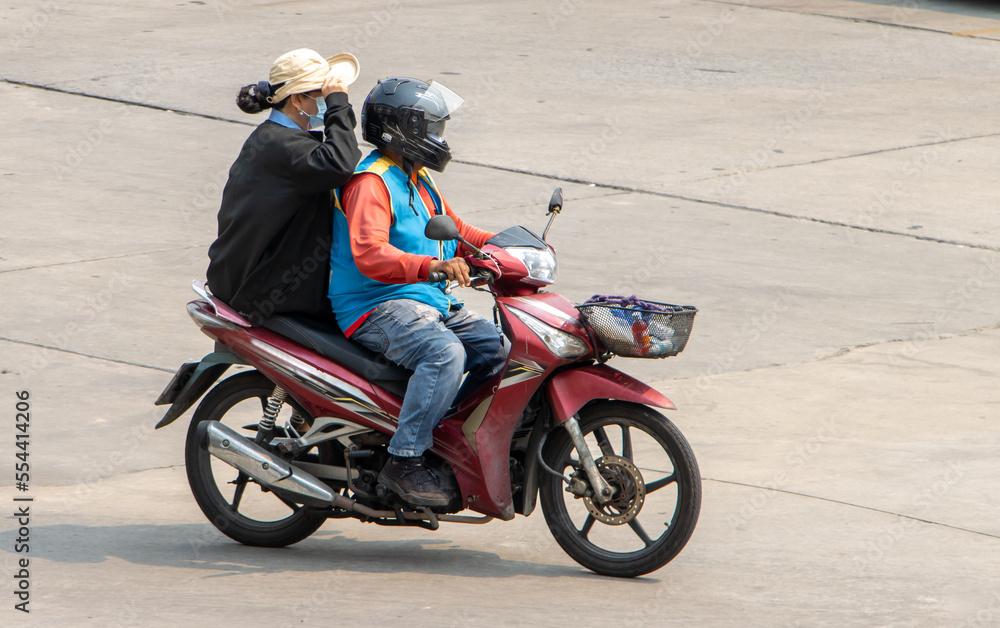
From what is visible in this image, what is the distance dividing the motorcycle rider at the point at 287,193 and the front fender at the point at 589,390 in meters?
0.95

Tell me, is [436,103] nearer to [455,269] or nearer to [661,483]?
[455,269]

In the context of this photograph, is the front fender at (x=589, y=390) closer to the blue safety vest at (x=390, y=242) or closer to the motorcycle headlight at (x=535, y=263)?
the motorcycle headlight at (x=535, y=263)

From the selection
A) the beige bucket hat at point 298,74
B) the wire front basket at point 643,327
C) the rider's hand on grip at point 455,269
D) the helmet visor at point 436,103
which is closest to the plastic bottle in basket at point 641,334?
the wire front basket at point 643,327

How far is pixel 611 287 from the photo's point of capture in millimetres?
8352

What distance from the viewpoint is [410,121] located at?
4781 mm

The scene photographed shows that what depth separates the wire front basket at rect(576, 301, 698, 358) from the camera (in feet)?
15.1

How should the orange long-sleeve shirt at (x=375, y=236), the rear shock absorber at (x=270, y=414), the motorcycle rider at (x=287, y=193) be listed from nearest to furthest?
the orange long-sleeve shirt at (x=375, y=236) → the motorcycle rider at (x=287, y=193) → the rear shock absorber at (x=270, y=414)

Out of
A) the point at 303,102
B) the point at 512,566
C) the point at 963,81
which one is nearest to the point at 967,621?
the point at 512,566

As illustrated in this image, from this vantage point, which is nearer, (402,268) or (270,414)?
(402,268)

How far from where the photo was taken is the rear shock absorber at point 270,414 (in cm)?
512

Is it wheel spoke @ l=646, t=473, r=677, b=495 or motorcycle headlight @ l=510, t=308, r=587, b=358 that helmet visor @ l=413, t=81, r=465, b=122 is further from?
wheel spoke @ l=646, t=473, r=677, b=495

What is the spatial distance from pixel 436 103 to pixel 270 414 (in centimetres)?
135

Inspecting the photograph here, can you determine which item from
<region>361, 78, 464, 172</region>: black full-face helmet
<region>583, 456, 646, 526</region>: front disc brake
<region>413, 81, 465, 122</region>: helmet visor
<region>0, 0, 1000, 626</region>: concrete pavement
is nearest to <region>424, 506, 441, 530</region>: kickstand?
<region>0, 0, 1000, 626</region>: concrete pavement

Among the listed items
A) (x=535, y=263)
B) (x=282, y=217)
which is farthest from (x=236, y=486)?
(x=535, y=263)
